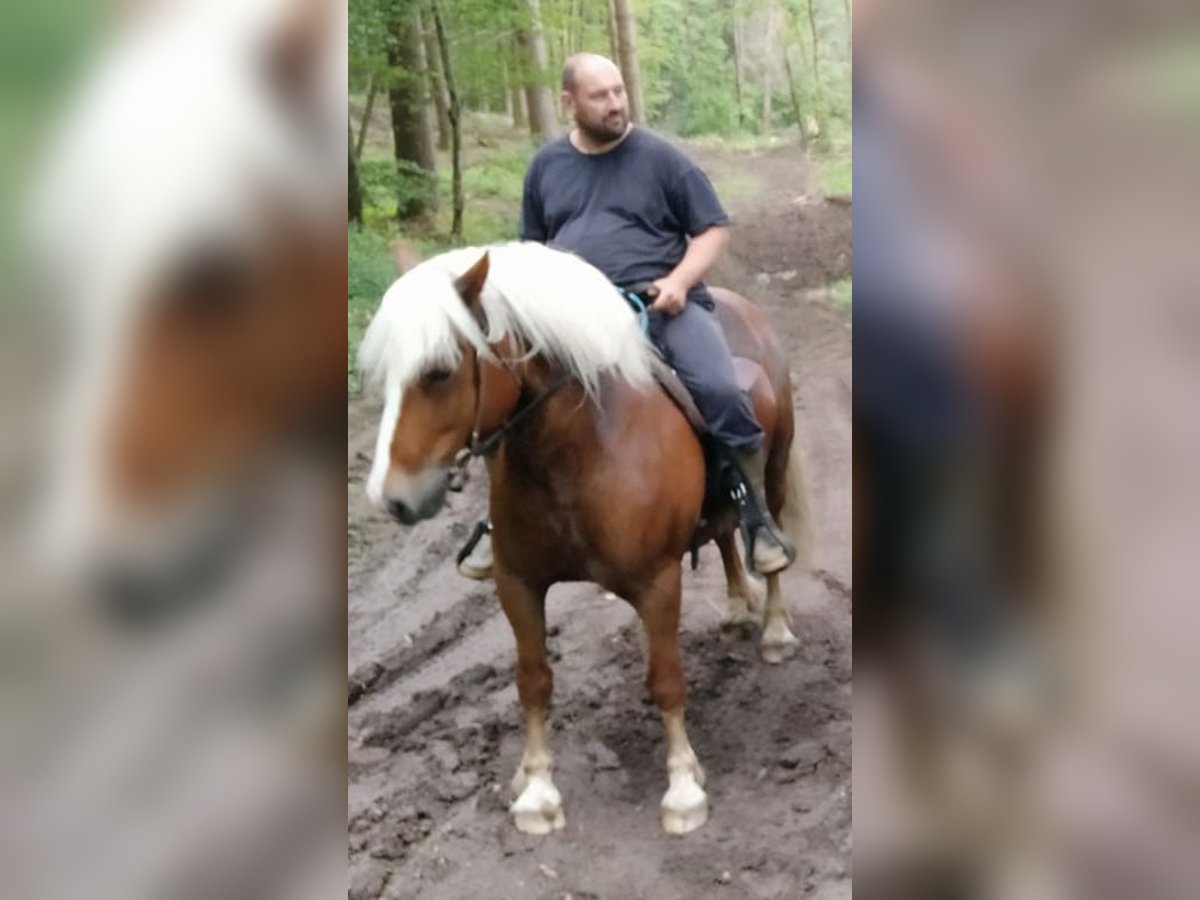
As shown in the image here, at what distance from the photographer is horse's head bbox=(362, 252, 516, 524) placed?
81cm

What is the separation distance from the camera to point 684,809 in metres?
0.94

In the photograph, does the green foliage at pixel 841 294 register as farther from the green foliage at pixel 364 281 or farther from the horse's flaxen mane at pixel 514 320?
the green foliage at pixel 364 281

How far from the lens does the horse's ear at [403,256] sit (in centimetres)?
87

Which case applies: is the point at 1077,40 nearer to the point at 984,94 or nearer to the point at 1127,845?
the point at 984,94

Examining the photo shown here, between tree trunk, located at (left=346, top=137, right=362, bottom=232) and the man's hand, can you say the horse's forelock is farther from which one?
the man's hand

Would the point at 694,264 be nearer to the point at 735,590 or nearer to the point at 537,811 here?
the point at 735,590

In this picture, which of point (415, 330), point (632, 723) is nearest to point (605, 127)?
point (415, 330)

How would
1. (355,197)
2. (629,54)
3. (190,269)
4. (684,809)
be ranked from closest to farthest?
(190,269), (355,197), (629,54), (684,809)

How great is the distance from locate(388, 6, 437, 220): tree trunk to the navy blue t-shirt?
0.10m

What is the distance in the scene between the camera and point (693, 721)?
1.08 meters

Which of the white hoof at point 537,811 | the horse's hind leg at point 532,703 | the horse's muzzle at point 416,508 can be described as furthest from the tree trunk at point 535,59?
the white hoof at point 537,811

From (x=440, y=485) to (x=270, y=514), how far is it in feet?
1.00

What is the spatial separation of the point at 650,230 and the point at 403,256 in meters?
0.27

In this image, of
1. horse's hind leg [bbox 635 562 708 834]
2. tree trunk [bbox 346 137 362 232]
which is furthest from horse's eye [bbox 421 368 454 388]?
horse's hind leg [bbox 635 562 708 834]
